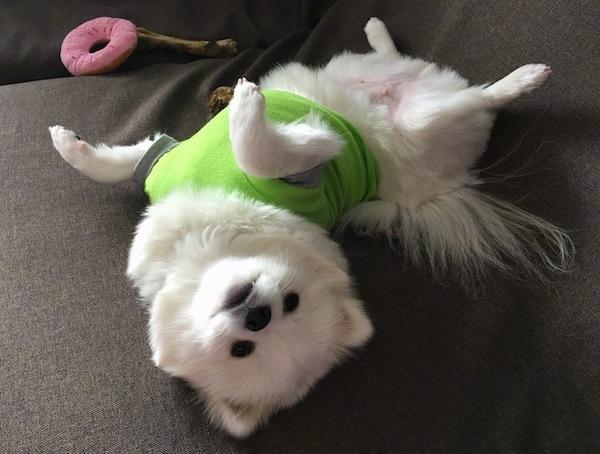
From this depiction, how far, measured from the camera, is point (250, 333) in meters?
1.03

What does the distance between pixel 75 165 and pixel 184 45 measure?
Result: 0.69 m

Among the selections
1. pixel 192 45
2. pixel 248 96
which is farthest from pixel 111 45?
pixel 248 96

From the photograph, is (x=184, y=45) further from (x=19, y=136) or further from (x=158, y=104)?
(x=19, y=136)

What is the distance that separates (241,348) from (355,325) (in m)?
0.24

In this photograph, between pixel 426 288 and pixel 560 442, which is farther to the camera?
pixel 426 288

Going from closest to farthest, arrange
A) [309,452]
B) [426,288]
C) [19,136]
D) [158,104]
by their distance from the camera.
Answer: [309,452]
[426,288]
[19,136]
[158,104]

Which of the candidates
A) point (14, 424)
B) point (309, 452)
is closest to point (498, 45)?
point (309, 452)

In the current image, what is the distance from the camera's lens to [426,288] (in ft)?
4.05

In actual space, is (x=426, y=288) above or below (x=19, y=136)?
above

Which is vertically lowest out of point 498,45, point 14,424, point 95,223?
point 14,424

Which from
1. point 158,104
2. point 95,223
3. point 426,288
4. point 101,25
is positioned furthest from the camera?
point 101,25

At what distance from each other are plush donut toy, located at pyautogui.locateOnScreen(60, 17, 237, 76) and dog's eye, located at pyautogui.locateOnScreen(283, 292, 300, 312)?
1.12m

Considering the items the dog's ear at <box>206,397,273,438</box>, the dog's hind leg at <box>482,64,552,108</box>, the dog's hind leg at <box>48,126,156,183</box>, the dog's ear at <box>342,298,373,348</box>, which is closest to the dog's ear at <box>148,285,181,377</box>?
the dog's ear at <box>206,397,273,438</box>

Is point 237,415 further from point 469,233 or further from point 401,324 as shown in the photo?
point 469,233
